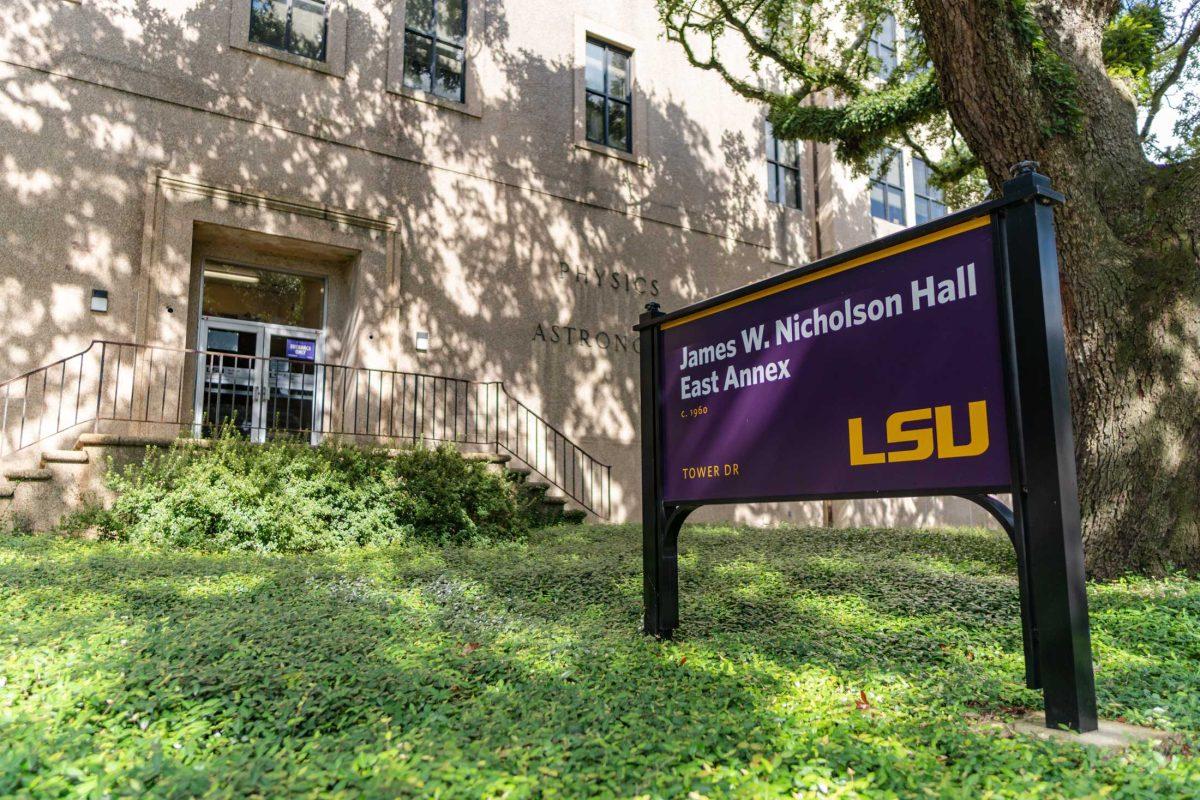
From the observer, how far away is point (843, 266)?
3.61 m

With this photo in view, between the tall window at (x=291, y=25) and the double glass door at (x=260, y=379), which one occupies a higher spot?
the tall window at (x=291, y=25)

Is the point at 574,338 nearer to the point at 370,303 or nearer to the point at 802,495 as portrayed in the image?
the point at 370,303

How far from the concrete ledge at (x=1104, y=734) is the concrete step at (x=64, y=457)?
8.29m

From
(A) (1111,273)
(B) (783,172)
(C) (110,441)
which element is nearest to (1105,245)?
(A) (1111,273)

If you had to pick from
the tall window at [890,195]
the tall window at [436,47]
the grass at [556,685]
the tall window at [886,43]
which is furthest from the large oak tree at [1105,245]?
the tall window at [886,43]

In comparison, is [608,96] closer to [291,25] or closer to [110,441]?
[291,25]

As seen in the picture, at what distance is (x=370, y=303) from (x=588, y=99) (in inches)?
209

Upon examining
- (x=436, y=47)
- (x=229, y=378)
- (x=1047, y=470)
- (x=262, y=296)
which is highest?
(x=436, y=47)

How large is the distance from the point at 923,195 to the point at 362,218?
13.1 meters

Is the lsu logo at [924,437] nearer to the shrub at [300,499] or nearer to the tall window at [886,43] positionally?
the shrub at [300,499]

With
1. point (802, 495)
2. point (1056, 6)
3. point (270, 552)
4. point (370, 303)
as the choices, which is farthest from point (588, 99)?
point (802, 495)

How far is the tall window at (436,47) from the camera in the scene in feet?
37.7

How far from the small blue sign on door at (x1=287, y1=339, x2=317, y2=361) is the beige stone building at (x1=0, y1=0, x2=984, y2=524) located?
6cm

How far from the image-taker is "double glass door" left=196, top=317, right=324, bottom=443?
9922 millimetres
